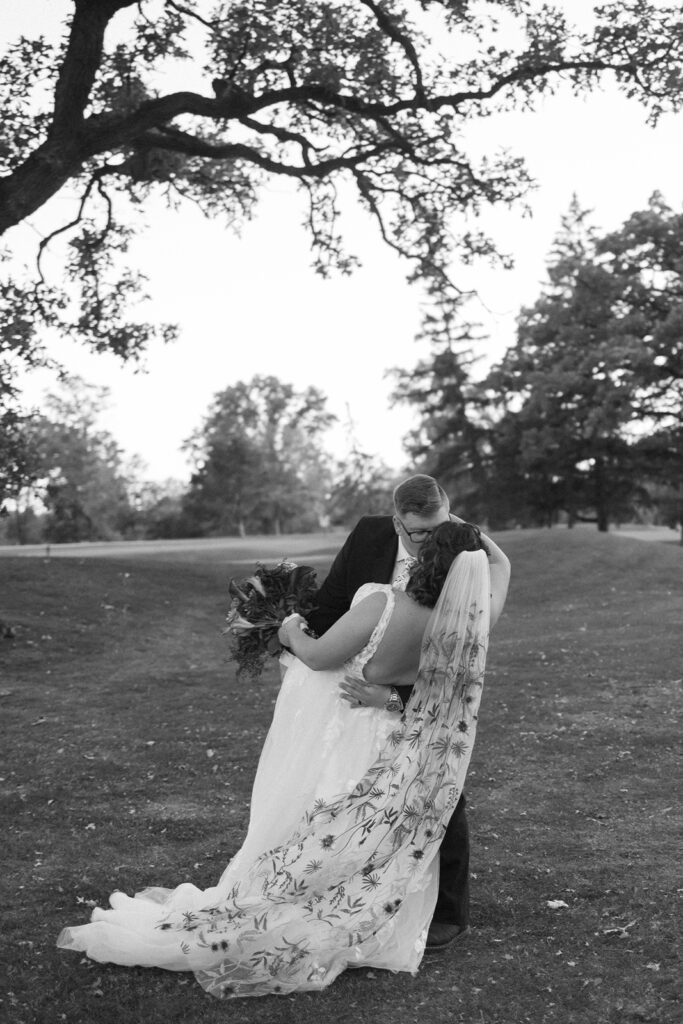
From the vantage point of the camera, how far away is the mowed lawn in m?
4.99

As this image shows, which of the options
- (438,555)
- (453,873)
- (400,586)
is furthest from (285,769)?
(438,555)

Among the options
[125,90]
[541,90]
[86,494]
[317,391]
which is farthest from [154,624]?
→ [317,391]

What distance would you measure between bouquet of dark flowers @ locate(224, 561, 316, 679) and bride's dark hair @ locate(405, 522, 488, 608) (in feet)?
2.82

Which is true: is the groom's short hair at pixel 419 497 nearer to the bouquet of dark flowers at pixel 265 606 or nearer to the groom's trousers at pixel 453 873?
the bouquet of dark flowers at pixel 265 606

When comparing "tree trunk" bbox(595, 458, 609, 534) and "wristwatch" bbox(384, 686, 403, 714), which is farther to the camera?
"tree trunk" bbox(595, 458, 609, 534)

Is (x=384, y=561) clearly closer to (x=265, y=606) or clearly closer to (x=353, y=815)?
(x=265, y=606)

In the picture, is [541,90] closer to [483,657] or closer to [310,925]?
[483,657]

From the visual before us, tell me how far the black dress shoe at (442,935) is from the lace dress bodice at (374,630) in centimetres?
143

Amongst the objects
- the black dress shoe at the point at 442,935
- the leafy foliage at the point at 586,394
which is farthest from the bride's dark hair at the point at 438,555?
Answer: the leafy foliage at the point at 586,394

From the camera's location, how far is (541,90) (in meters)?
16.8

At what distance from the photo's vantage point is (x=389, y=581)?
220 inches

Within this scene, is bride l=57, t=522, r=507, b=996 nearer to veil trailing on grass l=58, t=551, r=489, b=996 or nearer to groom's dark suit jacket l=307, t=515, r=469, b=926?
veil trailing on grass l=58, t=551, r=489, b=996

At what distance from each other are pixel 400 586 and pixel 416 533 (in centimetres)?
31

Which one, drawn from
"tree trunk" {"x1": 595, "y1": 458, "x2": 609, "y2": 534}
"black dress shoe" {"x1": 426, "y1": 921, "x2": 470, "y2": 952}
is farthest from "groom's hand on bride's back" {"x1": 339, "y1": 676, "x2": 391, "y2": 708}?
"tree trunk" {"x1": 595, "y1": 458, "x2": 609, "y2": 534}
